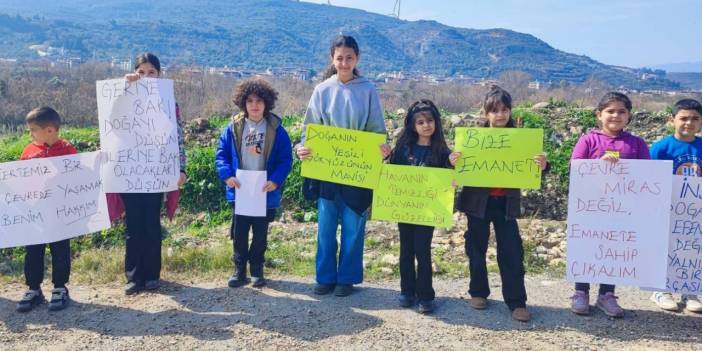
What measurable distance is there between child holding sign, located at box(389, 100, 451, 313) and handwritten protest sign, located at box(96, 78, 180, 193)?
1.95 m

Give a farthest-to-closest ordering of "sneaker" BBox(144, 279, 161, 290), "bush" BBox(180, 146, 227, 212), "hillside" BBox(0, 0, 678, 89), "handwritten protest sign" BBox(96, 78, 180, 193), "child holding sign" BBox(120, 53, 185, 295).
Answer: "hillside" BBox(0, 0, 678, 89), "bush" BBox(180, 146, 227, 212), "sneaker" BBox(144, 279, 161, 290), "child holding sign" BBox(120, 53, 185, 295), "handwritten protest sign" BBox(96, 78, 180, 193)

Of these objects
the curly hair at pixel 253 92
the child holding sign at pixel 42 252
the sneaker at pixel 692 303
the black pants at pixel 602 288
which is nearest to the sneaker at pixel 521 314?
the black pants at pixel 602 288

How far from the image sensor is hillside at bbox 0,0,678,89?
9212cm

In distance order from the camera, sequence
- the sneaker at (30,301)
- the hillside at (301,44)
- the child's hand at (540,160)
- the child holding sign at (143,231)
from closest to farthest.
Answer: the child's hand at (540,160)
the sneaker at (30,301)
the child holding sign at (143,231)
the hillside at (301,44)

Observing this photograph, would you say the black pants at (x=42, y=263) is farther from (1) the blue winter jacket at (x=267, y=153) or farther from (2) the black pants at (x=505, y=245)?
(2) the black pants at (x=505, y=245)

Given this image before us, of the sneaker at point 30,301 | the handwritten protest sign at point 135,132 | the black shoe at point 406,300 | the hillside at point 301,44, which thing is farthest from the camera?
the hillside at point 301,44

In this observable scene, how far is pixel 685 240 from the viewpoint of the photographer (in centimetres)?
417

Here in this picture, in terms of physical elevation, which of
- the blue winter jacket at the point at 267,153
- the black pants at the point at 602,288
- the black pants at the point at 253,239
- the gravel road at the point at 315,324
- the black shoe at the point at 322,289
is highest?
the blue winter jacket at the point at 267,153

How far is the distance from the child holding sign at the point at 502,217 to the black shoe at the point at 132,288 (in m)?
2.81

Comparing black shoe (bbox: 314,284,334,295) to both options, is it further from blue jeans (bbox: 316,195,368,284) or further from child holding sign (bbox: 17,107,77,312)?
child holding sign (bbox: 17,107,77,312)

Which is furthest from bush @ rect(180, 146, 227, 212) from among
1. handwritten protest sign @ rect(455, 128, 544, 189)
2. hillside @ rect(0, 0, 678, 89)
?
hillside @ rect(0, 0, 678, 89)

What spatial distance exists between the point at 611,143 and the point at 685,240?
98 centimetres

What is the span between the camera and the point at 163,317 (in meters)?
4.16

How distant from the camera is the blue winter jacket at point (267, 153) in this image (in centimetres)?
453
